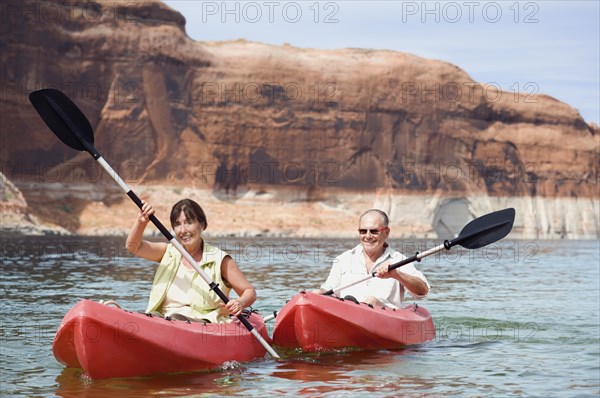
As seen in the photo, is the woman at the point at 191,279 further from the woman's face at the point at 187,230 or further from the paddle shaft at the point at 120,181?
the paddle shaft at the point at 120,181

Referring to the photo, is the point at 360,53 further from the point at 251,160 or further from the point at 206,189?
the point at 206,189

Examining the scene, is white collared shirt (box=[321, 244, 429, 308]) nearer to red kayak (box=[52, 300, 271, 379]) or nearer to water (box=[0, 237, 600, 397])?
water (box=[0, 237, 600, 397])

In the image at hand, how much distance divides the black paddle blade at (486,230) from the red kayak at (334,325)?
101cm

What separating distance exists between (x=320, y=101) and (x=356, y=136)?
3.97 meters

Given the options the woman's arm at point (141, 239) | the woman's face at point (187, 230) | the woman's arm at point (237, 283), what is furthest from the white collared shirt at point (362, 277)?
the woman's arm at point (141, 239)

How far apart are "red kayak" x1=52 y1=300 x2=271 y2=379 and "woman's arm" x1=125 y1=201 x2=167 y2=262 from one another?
0.49 metres

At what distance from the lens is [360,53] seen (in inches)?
3110

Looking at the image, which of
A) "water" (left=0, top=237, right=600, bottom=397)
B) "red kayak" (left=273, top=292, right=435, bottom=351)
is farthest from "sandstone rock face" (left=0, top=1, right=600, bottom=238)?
"red kayak" (left=273, top=292, right=435, bottom=351)

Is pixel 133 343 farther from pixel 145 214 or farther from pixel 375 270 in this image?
pixel 375 270

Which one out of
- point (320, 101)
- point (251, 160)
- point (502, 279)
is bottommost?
point (502, 279)

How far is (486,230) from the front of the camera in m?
8.92

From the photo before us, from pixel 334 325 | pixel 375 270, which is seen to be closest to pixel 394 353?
pixel 334 325

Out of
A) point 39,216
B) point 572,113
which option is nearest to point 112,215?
point 39,216

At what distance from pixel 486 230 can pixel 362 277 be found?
1285 millimetres
